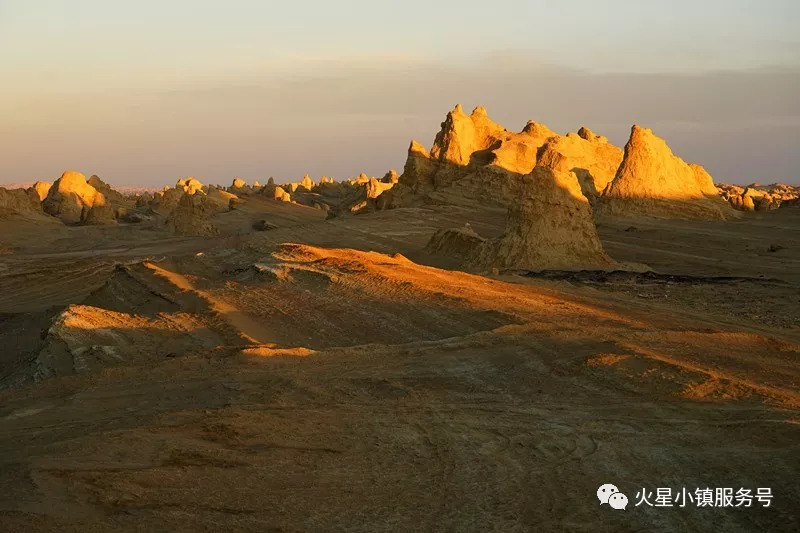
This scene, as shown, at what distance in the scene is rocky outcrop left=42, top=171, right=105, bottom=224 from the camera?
53.6 meters

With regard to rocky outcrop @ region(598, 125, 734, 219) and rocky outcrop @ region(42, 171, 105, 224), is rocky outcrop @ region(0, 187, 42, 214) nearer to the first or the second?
rocky outcrop @ region(42, 171, 105, 224)

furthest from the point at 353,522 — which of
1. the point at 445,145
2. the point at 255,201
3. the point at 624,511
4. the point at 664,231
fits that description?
the point at 255,201

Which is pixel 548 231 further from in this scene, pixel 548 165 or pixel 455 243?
pixel 548 165

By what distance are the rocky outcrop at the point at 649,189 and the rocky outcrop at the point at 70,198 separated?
3128 centimetres

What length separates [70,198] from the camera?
179ft

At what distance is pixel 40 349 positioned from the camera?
13.3 m

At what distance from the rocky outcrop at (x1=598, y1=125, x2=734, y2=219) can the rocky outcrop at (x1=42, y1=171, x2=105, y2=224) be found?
31277mm

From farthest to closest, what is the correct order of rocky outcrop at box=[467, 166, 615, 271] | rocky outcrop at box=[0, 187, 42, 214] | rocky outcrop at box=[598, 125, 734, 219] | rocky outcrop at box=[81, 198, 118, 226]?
rocky outcrop at box=[81, 198, 118, 226] < rocky outcrop at box=[0, 187, 42, 214] < rocky outcrop at box=[598, 125, 734, 219] < rocky outcrop at box=[467, 166, 615, 271]

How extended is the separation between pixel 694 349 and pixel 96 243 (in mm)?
33497

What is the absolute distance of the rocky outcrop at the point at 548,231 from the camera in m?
21.6

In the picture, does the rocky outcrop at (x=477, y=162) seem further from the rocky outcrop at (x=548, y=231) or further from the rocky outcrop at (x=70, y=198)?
the rocky outcrop at (x=70, y=198)

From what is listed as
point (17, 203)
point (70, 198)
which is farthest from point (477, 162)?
point (70, 198)

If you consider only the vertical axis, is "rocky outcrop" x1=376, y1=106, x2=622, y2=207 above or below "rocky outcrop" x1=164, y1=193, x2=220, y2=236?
above

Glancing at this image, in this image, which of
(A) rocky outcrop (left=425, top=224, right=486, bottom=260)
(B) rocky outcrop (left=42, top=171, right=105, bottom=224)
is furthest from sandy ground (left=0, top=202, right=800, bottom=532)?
(B) rocky outcrop (left=42, top=171, right=105, bottom=224)
